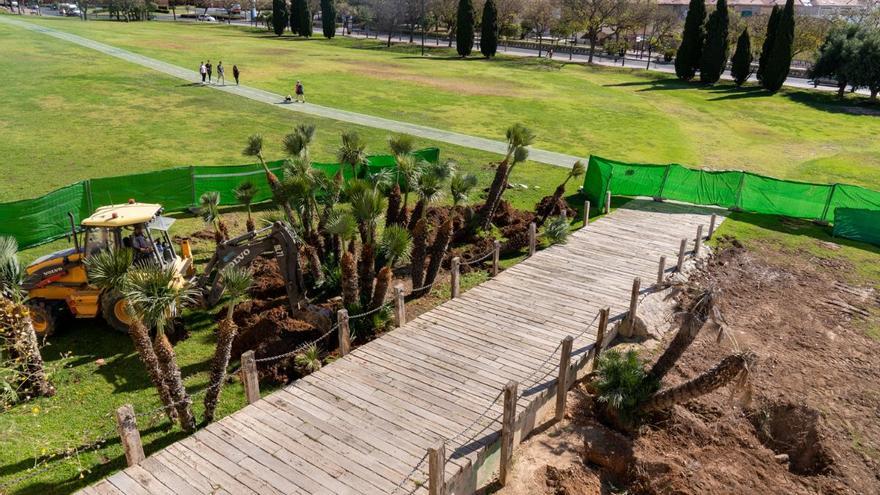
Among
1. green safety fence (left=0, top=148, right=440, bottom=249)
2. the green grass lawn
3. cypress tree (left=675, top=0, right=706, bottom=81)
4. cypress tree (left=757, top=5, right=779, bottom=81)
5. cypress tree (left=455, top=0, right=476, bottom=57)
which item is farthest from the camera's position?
cypress tree (left=455, top=0, right=476, bottom=57)

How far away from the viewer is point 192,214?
77.1 feet

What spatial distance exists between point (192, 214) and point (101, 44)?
54.5m

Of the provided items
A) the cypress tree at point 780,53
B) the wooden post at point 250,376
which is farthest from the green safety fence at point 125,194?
the cypress tree at point 780,53

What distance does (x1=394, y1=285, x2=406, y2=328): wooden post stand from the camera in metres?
14.6

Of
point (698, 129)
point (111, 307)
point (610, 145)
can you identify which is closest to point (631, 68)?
point (698, 129)

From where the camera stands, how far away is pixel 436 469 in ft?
30.0

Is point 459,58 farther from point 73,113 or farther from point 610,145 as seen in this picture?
point 73,113

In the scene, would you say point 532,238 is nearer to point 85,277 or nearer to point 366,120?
point 85,277

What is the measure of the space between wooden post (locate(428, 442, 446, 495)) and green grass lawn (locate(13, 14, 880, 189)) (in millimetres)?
29212

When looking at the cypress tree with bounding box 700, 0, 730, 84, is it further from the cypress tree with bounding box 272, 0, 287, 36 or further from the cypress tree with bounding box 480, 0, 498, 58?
the cypress tree with bounding box 272, 0, 287, 36

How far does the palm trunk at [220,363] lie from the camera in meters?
11.4

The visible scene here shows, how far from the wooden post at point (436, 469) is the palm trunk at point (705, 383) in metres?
5.27

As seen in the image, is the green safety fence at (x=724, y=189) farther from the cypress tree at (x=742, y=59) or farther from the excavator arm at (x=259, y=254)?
the cypress tree at (x=742, y=59)

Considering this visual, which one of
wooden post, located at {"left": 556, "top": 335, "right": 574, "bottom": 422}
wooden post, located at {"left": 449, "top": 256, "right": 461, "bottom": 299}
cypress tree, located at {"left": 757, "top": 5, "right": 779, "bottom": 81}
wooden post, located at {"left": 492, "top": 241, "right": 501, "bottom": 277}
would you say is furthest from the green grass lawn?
wooden post, located at {"left": 556, "top": 335, "right": 574, "bottom": 422}
